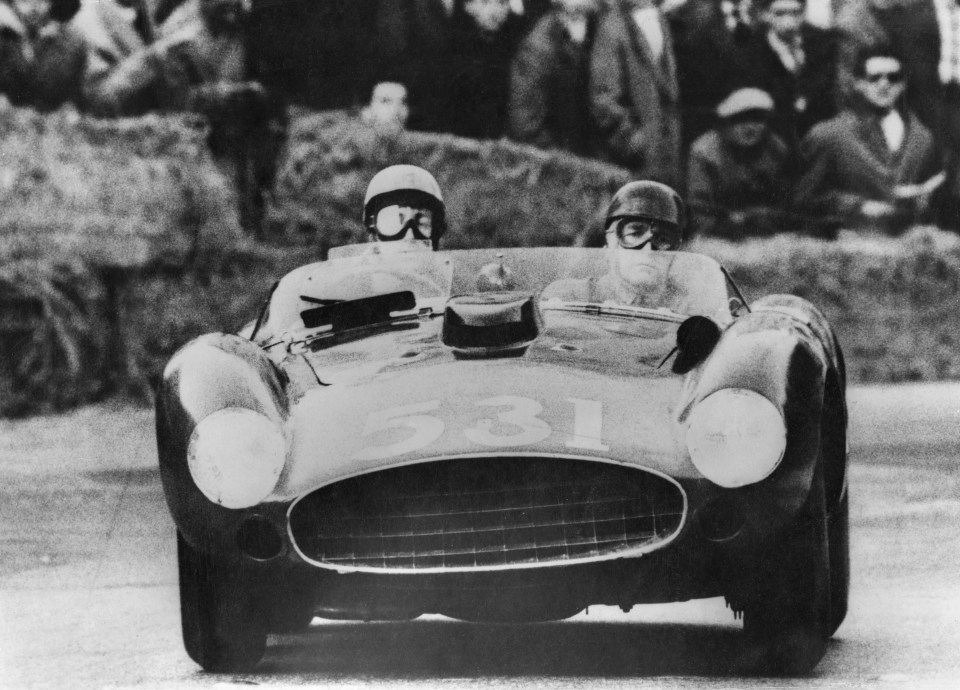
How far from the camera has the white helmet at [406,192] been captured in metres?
4.10

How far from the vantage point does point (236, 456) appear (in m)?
2.49

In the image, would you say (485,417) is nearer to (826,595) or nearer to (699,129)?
(826,595)

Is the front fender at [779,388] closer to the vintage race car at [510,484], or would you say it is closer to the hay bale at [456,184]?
the vintage race car at [510,484]

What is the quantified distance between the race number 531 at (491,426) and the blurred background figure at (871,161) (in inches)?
73.7

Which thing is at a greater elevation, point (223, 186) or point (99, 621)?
point (223, 186)

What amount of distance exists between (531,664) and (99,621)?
1239 mm

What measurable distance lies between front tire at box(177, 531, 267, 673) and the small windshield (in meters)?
0.79

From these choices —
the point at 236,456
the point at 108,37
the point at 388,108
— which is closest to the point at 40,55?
the point at 108,37

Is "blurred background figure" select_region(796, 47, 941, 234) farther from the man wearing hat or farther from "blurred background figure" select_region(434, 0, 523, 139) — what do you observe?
"blurred background figure" select_region(434, 0, 523, 139)

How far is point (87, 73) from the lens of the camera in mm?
4277

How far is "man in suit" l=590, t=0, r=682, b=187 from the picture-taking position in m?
4.15

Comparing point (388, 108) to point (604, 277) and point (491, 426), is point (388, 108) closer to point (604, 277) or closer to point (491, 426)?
point (604, 277)

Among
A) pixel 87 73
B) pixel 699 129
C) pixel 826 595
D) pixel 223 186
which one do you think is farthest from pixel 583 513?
pixel 87 73

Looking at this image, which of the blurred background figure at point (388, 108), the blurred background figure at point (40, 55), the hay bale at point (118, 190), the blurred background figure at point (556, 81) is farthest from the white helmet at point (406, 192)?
the blurred background figure at point (40, 55)
